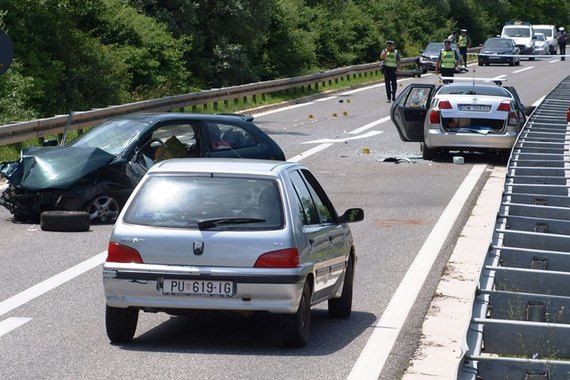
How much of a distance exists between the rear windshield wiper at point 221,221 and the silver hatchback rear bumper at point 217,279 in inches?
12.3

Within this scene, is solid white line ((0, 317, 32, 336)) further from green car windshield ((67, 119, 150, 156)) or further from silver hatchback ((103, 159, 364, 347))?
green car windshield ((67, 119, 150, 156))

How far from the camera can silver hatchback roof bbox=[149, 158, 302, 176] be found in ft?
32.5

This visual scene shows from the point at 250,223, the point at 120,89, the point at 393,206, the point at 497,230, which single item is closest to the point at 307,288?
the point at 250,223

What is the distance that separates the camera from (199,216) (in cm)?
962

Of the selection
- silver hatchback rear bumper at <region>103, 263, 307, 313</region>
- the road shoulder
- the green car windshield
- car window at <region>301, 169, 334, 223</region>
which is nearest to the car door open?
the road shoulder

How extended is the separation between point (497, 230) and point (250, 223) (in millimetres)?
2773

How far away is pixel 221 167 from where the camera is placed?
10023 mm

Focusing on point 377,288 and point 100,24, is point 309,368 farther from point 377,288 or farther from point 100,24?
point 100,24

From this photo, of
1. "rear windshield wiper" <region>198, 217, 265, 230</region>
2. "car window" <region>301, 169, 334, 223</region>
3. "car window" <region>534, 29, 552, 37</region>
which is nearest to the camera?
"rear windshield wiper" <region>198, 217, 265, 230</region>

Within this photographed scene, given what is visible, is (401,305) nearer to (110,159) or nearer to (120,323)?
(120,323)

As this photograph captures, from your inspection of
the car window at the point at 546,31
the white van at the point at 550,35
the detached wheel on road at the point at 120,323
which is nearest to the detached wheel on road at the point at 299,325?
the detached wheel on road at the point at 120,323

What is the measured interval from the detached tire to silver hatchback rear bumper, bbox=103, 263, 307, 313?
6.61 m

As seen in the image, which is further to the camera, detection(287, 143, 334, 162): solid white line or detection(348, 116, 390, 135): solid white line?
detection(348, 116, 390, 135): solid white line

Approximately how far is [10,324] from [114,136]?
696 cm
